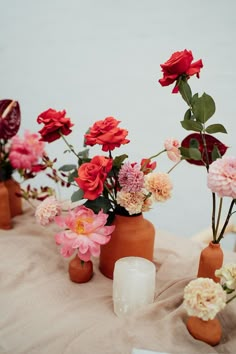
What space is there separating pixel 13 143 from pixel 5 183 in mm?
137

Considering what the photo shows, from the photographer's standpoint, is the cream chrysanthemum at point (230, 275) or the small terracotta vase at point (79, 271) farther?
the small terracotta vase at point (79, 271)

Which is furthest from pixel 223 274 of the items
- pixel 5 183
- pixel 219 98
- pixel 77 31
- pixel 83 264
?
pixel 77 31

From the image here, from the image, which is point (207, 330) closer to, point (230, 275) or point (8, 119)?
point (230, 275)

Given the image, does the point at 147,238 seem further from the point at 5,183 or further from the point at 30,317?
the point at 5,183

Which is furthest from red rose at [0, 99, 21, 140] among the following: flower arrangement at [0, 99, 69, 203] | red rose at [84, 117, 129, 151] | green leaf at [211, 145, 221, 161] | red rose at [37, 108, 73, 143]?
green leaf at [211, 145, 221, 161]

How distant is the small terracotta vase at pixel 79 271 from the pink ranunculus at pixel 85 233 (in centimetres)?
8

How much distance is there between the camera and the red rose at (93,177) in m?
0.73

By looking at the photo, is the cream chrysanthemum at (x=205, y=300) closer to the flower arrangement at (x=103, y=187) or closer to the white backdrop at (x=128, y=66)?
the flower arrangement at (x=103, y=187)

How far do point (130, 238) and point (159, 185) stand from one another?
A: 0.51 feet

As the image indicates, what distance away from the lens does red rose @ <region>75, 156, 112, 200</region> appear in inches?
28.5

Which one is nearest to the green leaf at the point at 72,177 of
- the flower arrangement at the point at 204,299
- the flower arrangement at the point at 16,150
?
the flower arrangement at the point at 16,150

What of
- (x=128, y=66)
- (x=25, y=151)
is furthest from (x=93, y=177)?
(x=128, y=66)

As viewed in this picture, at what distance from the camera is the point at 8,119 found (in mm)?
1088

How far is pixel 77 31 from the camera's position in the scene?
1597 mm
